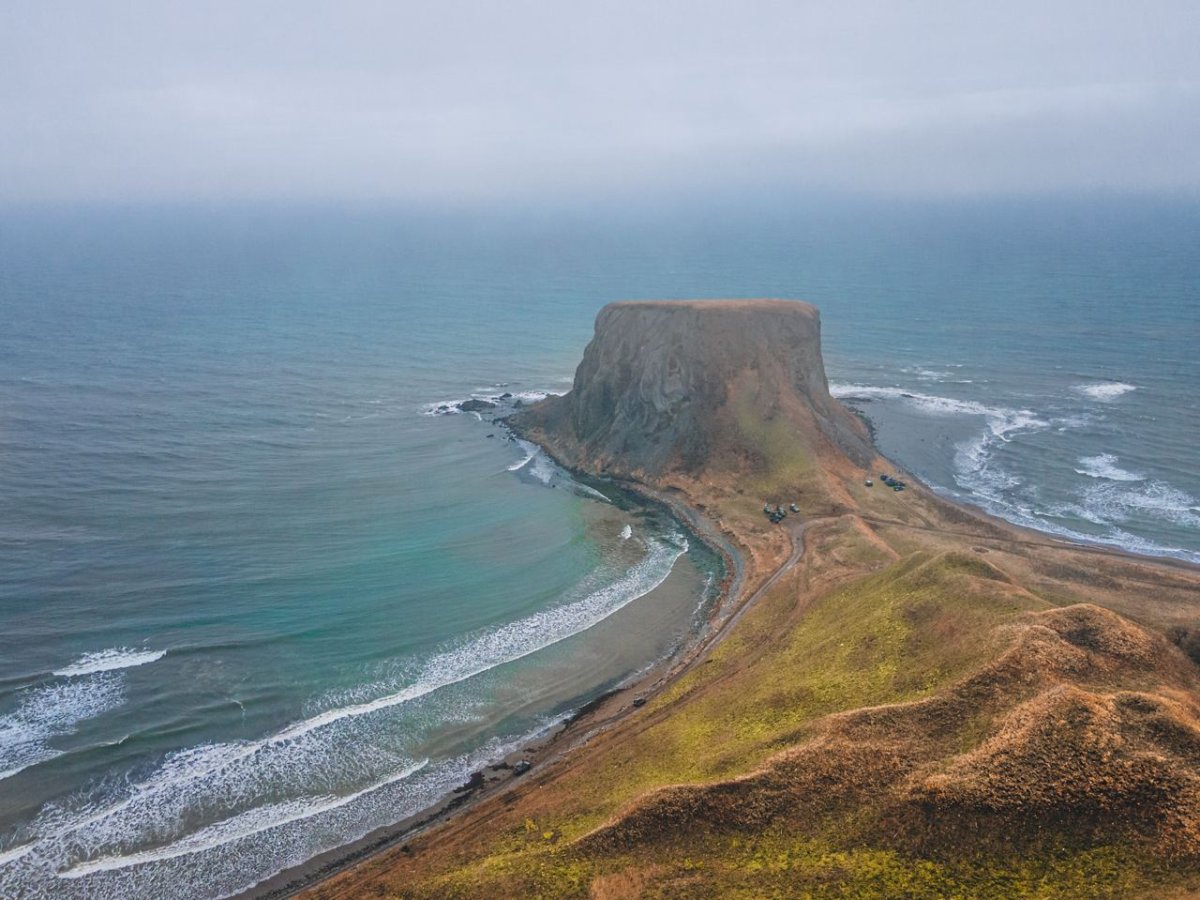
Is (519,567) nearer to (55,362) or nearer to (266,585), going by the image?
(266,585)

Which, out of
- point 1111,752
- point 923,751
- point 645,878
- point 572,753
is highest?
point 1111,752

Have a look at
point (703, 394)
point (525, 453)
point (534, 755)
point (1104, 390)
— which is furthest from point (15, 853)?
point (1104, 390)

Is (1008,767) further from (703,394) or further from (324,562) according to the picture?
(703,394)

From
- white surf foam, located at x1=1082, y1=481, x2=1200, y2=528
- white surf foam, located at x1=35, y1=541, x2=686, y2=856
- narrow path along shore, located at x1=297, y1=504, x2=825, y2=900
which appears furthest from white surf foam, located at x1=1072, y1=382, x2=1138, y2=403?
white surf foam, located at x1=35, y1=541, x2=686, y2=856

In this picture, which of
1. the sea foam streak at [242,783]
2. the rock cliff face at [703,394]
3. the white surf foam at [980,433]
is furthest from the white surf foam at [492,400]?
the sea foam streak at [242,783]

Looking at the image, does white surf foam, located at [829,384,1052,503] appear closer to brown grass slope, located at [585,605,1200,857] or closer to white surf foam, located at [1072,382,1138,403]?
white surf foam, located at [1072,382,1138,403]

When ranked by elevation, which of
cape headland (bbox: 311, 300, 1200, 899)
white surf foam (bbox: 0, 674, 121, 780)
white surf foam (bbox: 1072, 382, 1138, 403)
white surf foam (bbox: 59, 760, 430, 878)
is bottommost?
white surf foam (bbox: 59, 760, 430, 878)

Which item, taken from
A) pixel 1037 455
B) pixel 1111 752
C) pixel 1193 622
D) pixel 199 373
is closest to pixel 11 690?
pixel 1111 752

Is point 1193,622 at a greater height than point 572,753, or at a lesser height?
greater
